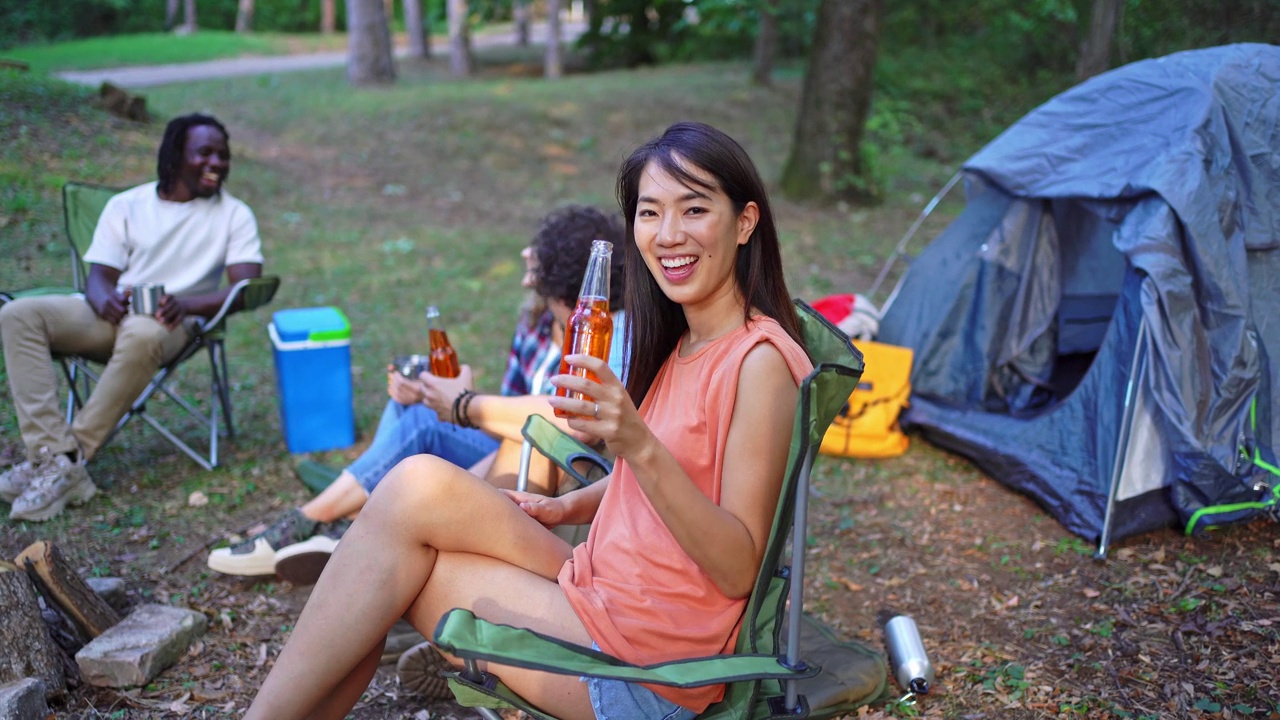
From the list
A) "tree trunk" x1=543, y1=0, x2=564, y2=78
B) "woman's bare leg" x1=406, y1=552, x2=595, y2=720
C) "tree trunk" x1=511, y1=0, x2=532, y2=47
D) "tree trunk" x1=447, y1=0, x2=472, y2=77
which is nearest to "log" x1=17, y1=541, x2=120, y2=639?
"woman's bare leg" x1=406, y1=552, x2=595, y2=720

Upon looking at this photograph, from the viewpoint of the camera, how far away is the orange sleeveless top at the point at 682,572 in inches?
65.2

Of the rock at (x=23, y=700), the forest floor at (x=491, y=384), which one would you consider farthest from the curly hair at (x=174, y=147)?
the rock at (x=23, y=700)

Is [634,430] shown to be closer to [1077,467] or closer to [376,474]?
[376,474]

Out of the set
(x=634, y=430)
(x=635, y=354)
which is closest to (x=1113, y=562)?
(x=635, y=354)

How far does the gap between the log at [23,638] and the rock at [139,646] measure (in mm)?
84

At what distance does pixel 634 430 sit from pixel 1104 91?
338 cm

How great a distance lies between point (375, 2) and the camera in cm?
1219

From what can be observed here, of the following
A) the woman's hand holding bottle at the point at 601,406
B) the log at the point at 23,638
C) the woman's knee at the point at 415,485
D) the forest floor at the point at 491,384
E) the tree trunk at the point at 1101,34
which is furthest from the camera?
the tree trunk at the point at 1101,34


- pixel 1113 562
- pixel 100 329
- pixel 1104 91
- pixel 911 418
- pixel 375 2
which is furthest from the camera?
pixel 375 2

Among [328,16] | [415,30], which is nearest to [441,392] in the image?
[415,30]

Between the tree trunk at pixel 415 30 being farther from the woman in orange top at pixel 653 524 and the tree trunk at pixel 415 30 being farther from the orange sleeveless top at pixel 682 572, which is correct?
the orange sleeveless top at pixel 682 572

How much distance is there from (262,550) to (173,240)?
158 cm

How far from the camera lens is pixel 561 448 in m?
2.16

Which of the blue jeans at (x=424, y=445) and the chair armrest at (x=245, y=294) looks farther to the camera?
the chair armrest at (x=245, y=294)
